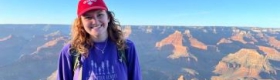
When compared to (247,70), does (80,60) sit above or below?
above

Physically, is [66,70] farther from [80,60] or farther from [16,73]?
[16,73]

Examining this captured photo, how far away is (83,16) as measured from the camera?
2160 mm

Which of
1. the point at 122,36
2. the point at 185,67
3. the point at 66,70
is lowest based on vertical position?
the point at 185,67

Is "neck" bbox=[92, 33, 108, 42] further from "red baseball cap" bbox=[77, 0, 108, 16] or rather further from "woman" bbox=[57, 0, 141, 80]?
"red baseball cap" bbox=[77, 0, 108, 16]

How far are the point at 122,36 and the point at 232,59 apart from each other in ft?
528

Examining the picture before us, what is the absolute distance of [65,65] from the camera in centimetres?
226

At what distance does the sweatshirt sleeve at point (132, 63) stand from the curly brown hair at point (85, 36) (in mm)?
78

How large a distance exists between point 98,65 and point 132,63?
267 millimetres

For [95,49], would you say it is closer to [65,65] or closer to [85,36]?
[85,36]

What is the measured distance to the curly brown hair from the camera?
219 centimetres

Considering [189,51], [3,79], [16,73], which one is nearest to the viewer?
[3,79]

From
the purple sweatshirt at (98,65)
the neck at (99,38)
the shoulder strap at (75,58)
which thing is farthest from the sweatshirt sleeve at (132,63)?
the shoulder strap at (75,58)

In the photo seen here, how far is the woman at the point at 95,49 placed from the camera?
85.0 inches

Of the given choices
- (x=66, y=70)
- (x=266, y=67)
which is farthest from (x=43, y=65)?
(x=66, y=70)
